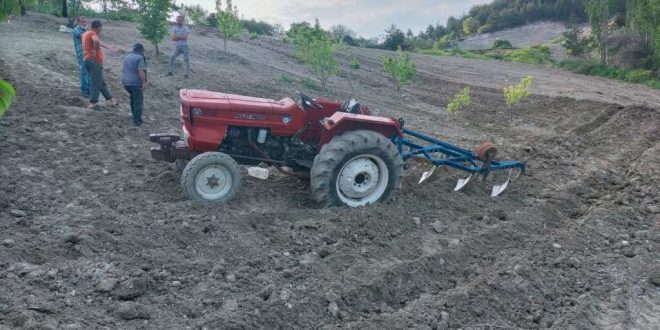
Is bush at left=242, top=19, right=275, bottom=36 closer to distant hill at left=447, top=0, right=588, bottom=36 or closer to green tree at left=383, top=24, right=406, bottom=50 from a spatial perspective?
green tree at left=383, top=24, right=406, bottom=50

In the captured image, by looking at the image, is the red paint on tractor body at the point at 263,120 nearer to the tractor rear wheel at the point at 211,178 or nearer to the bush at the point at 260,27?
the tractor rear wheel at the point at 211,178

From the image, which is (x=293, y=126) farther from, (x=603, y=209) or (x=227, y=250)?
(x=603, y=209)

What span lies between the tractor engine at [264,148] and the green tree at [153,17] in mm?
10668

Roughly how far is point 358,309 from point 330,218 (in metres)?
1.75

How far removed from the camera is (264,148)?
7438 millimetres

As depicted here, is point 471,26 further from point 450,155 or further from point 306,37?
point 450,155

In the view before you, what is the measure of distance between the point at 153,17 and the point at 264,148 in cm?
1081

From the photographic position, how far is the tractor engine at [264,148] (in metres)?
7.31

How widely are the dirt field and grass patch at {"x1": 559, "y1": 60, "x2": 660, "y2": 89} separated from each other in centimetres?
1740

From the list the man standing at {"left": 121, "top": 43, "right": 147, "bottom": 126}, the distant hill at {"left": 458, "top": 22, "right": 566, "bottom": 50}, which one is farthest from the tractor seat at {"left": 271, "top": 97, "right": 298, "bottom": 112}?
the distant hill at {"left": 458, "top": 22, "right": 566, "bottom": 50}

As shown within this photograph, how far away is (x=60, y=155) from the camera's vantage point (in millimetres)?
8102

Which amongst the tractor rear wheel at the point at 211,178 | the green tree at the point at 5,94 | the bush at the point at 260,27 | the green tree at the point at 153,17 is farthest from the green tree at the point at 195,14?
the green tree at the point at 5,94

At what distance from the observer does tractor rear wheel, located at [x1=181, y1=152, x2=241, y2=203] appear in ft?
22.0

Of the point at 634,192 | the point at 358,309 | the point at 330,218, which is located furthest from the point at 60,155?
the point at 634,192
